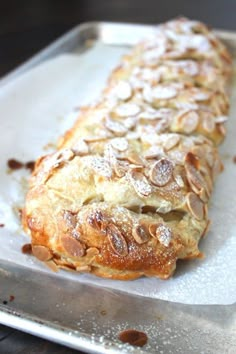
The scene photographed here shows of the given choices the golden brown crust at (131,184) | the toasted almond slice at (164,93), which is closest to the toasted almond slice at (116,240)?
the golden brown crust at (131,184)

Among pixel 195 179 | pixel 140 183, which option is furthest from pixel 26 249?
pixel 195 179

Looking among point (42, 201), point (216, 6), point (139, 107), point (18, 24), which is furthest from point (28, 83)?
point (216, 6)

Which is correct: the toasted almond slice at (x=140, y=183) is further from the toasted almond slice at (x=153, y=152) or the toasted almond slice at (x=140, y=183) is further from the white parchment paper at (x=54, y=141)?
the white parchment paper at (x=54, y=141)

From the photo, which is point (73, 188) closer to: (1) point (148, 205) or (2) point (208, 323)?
(1) point (148, 205)

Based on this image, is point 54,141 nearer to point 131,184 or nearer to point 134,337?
point 131,184

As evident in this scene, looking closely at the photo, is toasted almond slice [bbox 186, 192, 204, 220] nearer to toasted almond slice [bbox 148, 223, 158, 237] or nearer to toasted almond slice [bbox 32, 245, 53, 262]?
toasted almond slice [bbox 148, 223, 158, 237]
